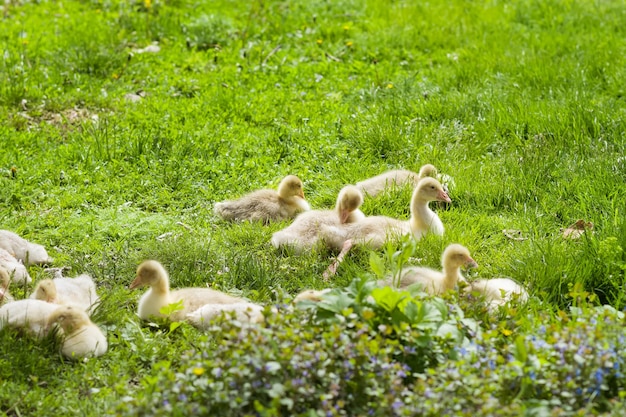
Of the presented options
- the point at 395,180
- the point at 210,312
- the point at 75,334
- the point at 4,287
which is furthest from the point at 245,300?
the point at 395,180

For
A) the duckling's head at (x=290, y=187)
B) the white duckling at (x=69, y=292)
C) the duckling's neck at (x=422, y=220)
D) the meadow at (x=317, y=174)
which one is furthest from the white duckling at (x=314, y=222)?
the white duckling at (x=69, y=292)

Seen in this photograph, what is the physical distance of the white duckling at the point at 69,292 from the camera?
17.1 ft

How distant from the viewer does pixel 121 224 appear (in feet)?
22.1

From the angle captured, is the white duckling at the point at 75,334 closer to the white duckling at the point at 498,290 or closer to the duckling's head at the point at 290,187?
the white duckling at the point at 498,290

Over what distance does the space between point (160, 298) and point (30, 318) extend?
768 mm

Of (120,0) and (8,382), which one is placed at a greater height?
(120,0)

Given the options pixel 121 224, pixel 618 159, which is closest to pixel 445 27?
pixel 618 159

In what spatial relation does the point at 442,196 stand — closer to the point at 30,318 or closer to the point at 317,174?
the point at 317,174

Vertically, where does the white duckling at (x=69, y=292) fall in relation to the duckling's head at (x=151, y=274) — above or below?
below

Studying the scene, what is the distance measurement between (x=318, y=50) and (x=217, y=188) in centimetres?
330

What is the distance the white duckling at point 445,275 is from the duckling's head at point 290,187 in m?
1.70

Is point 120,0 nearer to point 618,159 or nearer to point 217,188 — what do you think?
point 217,188

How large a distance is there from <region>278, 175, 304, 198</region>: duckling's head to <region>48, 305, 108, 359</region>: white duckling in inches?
90.8

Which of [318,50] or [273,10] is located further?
[273,10]
